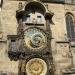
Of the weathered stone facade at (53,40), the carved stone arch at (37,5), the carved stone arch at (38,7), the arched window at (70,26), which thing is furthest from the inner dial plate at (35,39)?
the arched window at (70,26)

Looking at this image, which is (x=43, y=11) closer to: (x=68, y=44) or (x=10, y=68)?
(x=68, y=44)

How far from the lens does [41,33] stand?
51.0ft

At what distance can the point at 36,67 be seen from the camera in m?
14.7

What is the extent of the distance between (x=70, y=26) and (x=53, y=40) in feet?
6.60

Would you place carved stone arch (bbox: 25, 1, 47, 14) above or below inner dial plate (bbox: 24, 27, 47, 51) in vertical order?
above

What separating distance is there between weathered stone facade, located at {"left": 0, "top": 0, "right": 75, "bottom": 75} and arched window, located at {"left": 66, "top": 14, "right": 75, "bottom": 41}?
65 cm

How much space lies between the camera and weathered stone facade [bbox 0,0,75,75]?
1455cm

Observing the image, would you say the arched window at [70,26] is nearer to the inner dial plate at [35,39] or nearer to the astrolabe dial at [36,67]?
the inner dial plate at [35,39]

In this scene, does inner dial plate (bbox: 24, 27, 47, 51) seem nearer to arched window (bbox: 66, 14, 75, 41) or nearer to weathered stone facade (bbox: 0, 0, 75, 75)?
weathered stone facade (bbox: 0, 0, 75, 75)

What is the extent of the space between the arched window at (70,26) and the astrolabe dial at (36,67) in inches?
114

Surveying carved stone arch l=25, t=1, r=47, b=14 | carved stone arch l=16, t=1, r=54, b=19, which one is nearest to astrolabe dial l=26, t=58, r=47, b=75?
carved stone arch l=16, t=1, r=54, b=19

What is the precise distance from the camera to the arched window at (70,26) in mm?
16672

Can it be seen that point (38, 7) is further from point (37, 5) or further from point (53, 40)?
point (53, 40)

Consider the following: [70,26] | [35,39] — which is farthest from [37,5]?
[70,26]
